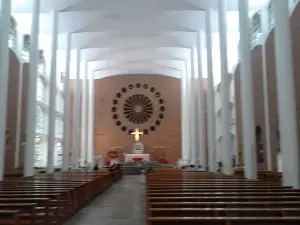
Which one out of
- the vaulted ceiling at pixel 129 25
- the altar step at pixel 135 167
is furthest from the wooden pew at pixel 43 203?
the altar step at pixel 135 167

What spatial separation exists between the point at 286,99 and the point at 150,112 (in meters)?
21.8

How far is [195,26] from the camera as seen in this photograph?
65.8 feet

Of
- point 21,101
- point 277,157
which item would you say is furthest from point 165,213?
point 21,101

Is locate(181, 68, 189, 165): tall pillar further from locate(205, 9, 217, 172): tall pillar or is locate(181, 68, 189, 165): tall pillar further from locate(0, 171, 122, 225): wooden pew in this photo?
locate(0, 171, 122, 225): wooden pew

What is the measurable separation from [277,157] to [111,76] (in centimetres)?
1832

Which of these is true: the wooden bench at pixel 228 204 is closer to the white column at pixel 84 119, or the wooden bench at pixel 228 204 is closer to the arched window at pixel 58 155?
the arched window at pixel 58 155

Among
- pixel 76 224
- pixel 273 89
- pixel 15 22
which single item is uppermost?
pixel 15 22

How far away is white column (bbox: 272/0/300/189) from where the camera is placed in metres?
8.16

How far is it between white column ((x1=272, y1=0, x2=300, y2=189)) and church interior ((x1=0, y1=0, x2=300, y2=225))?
0.08ft

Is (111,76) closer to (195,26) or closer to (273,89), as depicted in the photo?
(195,26)

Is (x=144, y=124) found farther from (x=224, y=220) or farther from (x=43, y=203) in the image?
(x=224, y=220)

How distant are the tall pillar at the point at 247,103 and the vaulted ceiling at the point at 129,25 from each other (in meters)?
4.64

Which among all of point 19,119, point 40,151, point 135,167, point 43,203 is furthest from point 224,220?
point 135,167

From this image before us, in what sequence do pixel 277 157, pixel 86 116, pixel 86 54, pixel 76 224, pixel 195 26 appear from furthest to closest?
pixel 86 116 → pixel 86 54 → pixel 195 26 → pixel 277 157 → pixel 76 224
